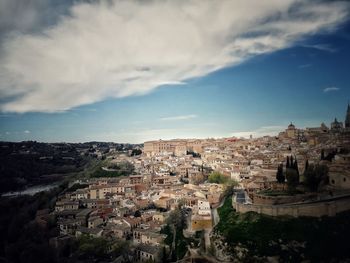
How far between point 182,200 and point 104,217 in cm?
379

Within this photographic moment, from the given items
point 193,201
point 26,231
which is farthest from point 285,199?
point 26,231

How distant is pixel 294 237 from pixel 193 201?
6.16 meters

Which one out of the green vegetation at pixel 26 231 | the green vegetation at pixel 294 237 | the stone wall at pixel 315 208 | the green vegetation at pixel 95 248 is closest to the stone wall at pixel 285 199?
the stone wall at pixel 315 208

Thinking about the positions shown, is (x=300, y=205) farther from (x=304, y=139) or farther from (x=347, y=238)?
(x=304, y=139)

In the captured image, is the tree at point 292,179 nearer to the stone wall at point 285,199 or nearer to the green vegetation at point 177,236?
the stone wall at point 285,199

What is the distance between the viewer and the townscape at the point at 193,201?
40.1 feet

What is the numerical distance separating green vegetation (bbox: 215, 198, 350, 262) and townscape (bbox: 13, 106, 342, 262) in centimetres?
34

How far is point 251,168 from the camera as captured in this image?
2144 centimetres

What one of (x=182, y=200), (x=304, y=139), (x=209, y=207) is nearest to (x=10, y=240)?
(x=182, y=200)

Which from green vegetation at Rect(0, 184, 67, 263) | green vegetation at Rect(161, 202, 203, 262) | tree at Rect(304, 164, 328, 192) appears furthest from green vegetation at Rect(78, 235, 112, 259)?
tree at Rect(304, 164, 328, 192)

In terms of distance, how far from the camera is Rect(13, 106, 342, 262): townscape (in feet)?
40.1

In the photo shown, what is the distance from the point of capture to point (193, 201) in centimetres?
1648

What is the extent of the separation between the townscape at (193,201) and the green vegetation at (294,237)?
34cm

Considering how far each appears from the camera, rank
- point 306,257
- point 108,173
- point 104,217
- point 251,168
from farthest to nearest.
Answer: point 108,173 → point 251,168 → point 104,217 → point 306,257
